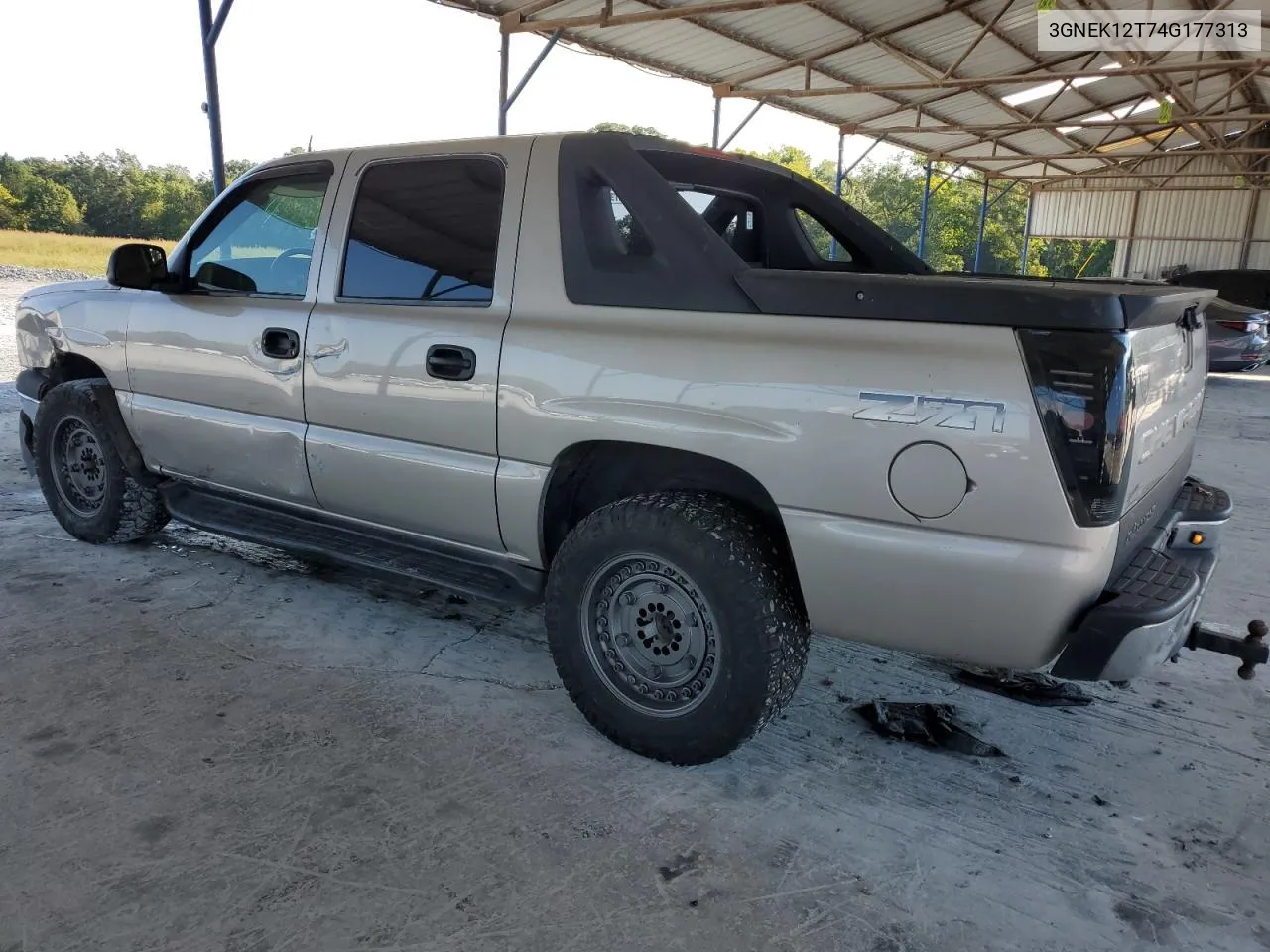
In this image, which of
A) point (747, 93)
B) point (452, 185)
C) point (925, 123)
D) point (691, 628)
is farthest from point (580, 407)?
point (925, 123)

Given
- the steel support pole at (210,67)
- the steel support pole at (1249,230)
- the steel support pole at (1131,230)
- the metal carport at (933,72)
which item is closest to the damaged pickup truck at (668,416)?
the steel support pole at (210,67)

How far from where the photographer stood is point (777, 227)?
12.8 feet

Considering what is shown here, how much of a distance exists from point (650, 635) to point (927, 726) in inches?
42.7

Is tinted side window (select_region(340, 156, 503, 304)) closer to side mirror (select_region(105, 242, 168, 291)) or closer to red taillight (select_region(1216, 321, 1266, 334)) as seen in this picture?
side mirror (select_region(105, 242, 168, 291))

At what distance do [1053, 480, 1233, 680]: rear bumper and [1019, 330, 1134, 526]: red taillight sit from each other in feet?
0.86

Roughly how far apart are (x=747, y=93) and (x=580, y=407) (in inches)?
588

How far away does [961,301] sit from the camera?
2156 mm

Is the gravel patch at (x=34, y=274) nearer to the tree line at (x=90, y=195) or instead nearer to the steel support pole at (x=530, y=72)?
the tree line at (x=90, y=195)

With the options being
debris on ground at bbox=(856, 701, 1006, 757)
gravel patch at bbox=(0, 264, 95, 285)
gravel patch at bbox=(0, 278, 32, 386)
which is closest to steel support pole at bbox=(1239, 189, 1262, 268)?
debris on ground at bbox=(856, 701, 1006, 757)

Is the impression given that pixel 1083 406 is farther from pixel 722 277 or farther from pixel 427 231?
pixel 427 231

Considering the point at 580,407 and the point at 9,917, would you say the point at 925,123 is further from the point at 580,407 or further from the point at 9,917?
the point at 9,917

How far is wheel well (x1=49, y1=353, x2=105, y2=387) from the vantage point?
4.47 m

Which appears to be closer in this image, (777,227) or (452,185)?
(452,185)

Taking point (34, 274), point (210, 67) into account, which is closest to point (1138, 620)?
point (210, 67)
